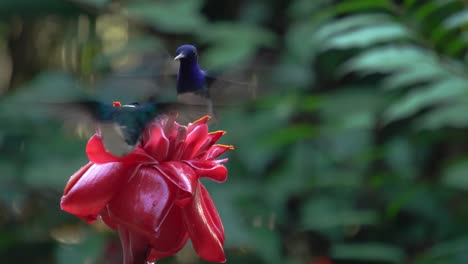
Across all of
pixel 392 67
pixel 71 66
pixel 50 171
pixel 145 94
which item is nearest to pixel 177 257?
pixel 50 171

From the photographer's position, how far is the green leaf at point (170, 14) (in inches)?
78.0

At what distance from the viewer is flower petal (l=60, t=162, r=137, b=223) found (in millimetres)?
724

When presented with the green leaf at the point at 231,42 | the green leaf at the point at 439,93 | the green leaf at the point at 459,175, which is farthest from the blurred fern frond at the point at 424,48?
the green leaf at the point at 231,42

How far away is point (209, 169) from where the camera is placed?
0.78 meters

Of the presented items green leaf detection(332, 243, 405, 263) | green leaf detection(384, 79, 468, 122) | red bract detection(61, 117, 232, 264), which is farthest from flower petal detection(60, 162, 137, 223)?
green leaf detection(332, 243, 405, 263)

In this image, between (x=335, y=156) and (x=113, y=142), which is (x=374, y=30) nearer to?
(x=335, y=156)

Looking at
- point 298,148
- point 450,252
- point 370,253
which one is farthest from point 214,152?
point 298,148

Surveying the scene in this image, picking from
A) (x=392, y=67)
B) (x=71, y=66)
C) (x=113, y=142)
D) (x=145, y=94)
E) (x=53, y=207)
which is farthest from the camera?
(x=71, y=66)

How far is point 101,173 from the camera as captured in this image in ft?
2.42

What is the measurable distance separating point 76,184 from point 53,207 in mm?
1412

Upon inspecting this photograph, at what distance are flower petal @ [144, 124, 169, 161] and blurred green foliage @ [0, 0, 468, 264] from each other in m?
0.80

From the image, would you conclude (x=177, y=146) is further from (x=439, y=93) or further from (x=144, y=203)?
(x=439, y=93)

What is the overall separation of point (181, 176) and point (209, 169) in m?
0.05

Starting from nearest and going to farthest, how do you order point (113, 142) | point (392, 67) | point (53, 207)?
1. point (113, 142)
2. point (392, 67)
3. point (53, 207)
